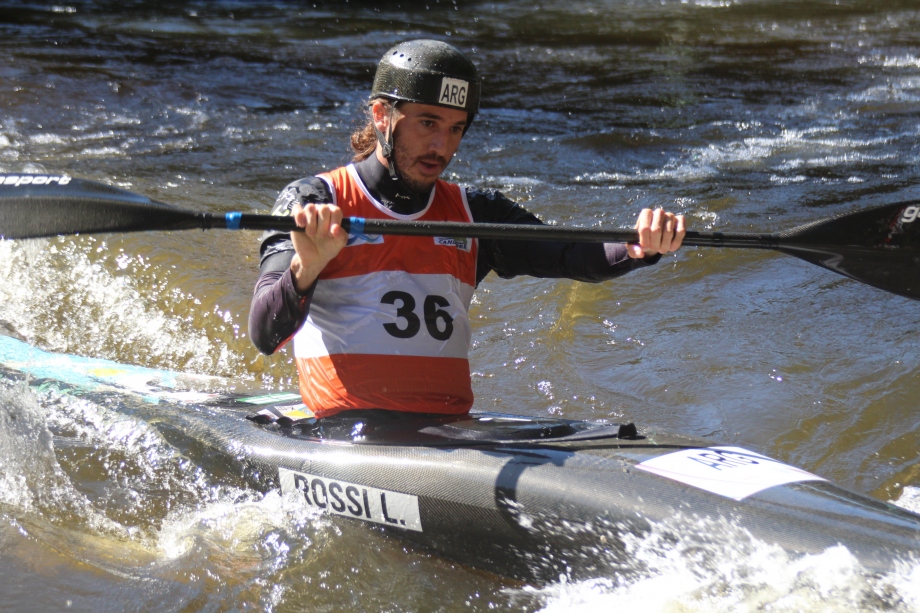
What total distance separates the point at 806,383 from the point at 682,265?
1487mm

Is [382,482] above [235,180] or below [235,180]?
below

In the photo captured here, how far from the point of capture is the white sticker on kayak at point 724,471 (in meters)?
2.44

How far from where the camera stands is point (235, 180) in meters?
7.20

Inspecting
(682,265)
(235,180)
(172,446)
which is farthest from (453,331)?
(235,180)

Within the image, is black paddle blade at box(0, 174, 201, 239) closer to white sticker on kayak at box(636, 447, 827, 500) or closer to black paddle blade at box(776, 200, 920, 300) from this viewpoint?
white sticker on kayak at box(636, 447, 827, 500)

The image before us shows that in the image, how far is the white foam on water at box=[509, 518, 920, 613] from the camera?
2131 millimetres

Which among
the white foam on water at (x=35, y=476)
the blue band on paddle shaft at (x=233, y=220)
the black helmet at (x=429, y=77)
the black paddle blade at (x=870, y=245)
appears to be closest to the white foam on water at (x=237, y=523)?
the white foam on water at (x=35, y=476)

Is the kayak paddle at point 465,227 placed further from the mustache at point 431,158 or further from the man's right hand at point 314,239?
the mustache at point 431,158

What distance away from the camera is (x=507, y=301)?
5.45m

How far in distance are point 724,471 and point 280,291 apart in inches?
52.8

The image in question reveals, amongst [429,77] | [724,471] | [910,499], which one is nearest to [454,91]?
[429,77]

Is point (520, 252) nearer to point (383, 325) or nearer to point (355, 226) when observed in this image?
point (383, 325)

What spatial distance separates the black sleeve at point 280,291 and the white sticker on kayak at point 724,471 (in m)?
1.08

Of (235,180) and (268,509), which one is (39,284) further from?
(268,509)
